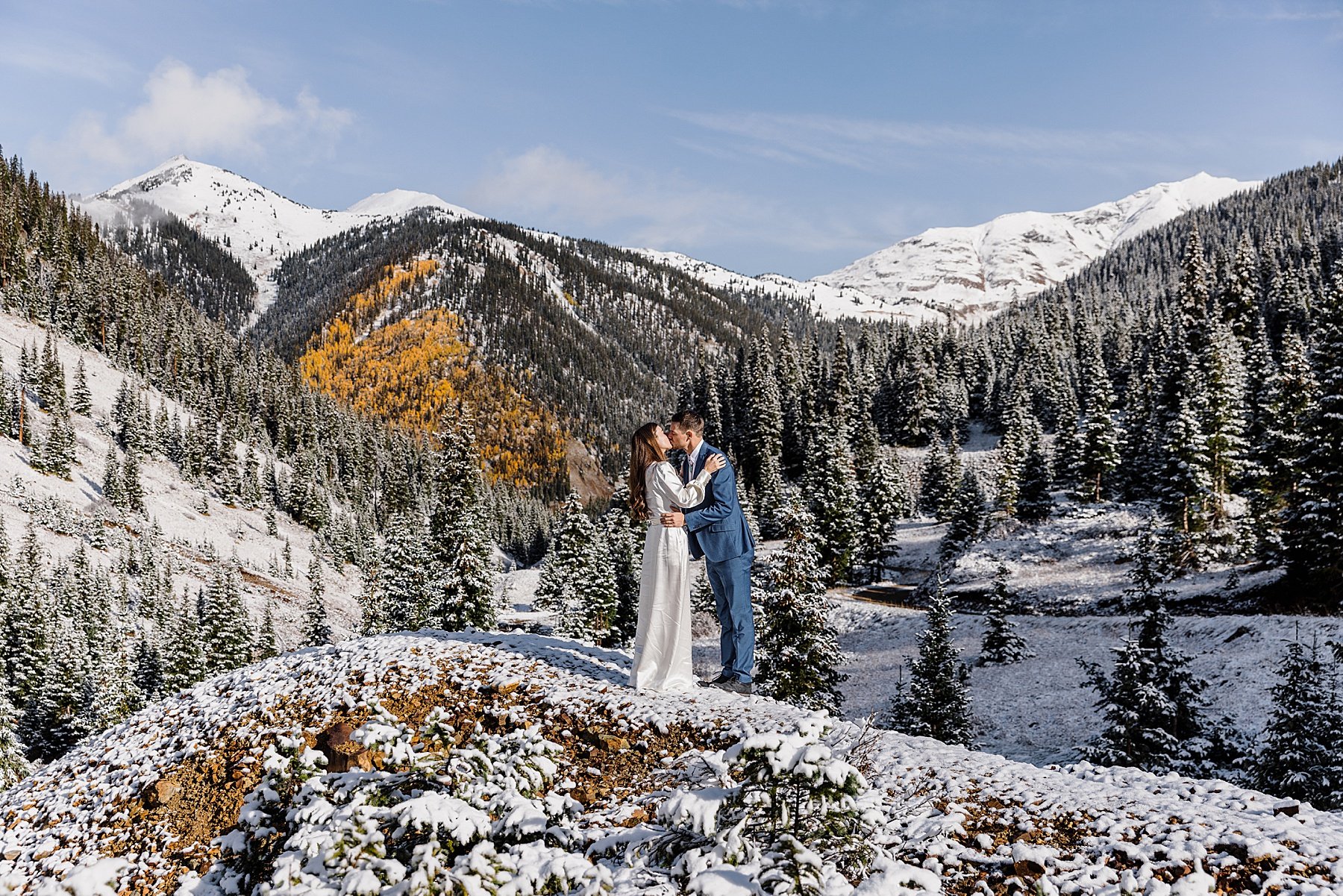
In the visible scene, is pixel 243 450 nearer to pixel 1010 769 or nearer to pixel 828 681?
pixel 828 681

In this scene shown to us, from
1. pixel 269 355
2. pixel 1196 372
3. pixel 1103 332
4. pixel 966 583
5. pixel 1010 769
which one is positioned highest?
pixel 269 355

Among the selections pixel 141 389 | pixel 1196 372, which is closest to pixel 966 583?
pixel 1196 372

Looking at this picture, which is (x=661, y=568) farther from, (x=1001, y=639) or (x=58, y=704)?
(x=58, y=704)

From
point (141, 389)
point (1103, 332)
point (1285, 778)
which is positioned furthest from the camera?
point (1103, 332)

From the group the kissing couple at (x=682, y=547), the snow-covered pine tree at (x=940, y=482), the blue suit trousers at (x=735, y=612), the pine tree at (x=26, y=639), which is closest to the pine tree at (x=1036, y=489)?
the snow-covered pine tree at (x=940, y=482)

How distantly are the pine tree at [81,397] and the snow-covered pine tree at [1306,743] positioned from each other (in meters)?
114

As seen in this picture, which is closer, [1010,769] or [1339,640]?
[1010,769]

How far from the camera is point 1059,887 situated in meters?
5.42

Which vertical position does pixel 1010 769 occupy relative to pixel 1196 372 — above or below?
below

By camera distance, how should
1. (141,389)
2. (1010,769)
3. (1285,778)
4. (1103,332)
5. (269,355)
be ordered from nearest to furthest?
1. (1010,769)
2. (1285,778)
3. (141,389)
4. (1103,332)
5. (269,355)

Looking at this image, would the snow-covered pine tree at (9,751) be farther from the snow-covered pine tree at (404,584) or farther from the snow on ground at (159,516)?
the snow on ground at (159,516)

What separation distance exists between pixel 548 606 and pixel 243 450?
80099 millimetres

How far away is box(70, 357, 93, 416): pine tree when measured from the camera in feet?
298

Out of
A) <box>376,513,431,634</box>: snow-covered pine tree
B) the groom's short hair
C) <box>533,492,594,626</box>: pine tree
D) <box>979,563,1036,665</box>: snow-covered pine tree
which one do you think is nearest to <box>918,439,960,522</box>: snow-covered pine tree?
<box>979,563,1036,665</box>: snow-covered pine tree
